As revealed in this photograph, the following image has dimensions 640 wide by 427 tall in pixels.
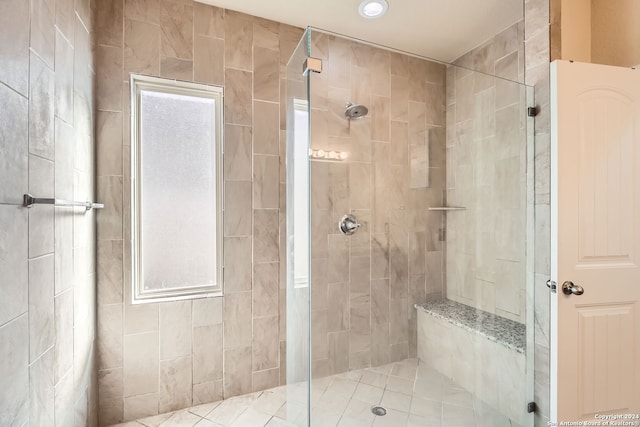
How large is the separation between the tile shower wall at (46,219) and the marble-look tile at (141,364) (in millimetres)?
179

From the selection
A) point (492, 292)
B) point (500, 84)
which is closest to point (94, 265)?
point (492, 292)

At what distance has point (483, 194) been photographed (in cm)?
195

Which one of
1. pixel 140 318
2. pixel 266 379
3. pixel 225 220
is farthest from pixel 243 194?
pixel 266 379

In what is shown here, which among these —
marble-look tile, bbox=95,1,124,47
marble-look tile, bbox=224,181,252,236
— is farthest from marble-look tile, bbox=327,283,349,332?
marble-look tile, bbox=95,1,124,47

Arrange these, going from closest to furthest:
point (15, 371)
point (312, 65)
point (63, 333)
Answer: point (15, 371) → point (63, 333) → point (312, 65)

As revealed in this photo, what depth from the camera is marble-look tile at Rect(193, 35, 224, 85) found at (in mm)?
2057

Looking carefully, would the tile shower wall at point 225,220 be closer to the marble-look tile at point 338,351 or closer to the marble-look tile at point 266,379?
the marble-look tile at point 266,379

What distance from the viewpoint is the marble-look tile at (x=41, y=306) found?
3.51 ft

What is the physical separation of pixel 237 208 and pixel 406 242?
1194mm

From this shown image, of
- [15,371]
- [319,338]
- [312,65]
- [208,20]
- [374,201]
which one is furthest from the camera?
[208,20]

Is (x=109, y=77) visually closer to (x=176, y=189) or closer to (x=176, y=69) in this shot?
(x=176, y=69)

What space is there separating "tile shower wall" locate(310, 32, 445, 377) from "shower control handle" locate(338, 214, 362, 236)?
0.03 meters

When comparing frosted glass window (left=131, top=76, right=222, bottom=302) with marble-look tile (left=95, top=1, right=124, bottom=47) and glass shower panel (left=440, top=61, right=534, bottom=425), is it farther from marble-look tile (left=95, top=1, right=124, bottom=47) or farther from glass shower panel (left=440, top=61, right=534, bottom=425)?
glass shower panel (left=440, top=61, right=534, bottom=425)

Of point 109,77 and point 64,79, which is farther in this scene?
point 109,77
